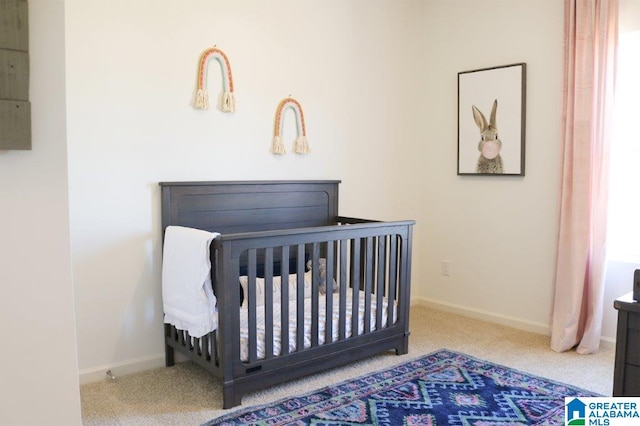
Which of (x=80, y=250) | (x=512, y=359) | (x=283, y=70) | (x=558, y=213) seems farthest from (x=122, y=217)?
(x=558, y=213)

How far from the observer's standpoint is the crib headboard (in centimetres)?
297

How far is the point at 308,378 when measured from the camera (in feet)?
9.26

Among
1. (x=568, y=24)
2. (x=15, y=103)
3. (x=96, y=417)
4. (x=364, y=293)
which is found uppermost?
(x=568, y=24)

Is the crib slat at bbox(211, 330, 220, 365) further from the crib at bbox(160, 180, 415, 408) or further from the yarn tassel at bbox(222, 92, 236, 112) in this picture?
the yarn tassel at bbox(222, 92, 236, 112)

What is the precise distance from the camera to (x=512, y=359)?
10.2 feet

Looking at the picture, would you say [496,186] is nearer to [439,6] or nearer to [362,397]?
[439,6]

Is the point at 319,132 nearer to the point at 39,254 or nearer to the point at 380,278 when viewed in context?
the point at 380,278

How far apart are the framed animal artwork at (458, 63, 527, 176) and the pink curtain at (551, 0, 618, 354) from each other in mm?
351

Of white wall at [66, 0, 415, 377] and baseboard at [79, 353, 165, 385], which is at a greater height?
white wall at [66, 0, 415, 377]

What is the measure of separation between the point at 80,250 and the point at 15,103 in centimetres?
137

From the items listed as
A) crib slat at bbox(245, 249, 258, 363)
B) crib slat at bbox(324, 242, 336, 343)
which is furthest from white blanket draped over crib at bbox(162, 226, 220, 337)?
crib slat at bbox(324, 242, 336, 343)

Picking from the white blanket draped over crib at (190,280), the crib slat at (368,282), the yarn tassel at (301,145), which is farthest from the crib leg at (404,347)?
the yarn tassel at (301,145)

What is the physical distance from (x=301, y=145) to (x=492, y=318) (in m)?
1.81

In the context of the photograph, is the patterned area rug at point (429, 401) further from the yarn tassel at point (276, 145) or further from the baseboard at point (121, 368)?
the yarn tassel at point (276, 145)
